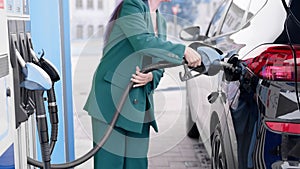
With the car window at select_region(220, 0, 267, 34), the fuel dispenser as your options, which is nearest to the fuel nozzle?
the car window at select_region(220, 0, 267, 34)

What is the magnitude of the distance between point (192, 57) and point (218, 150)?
914 millimetres

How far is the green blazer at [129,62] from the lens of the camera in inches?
78.6

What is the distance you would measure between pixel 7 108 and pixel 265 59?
1042mm

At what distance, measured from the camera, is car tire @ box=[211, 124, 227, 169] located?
2.30m

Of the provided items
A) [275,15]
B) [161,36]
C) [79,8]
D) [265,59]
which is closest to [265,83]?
[265,59]

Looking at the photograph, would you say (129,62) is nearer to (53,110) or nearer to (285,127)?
(53,110)

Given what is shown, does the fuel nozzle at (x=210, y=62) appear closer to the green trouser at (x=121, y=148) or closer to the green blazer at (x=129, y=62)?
the green blazer at (x=129, y=62)

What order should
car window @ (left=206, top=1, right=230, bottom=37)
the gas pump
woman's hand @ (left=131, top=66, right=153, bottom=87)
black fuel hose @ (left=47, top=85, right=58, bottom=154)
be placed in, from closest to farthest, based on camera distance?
the gas pump
black fuel hose @ (left=47, top=85, right=58, bottom=154)
woman's hand @ (left=131, top=66, right=153, bottom=87)
car window @ (left=206, top=1, right=230, bottom=37)

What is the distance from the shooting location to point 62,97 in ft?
8.59

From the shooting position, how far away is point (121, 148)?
2.34 meters

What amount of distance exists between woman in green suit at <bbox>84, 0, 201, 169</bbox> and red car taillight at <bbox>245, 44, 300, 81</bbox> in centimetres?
29

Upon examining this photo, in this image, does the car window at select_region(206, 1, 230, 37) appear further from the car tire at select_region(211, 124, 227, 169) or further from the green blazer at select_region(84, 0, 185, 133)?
the green blazer at select_region(84, 0, 185, 133)

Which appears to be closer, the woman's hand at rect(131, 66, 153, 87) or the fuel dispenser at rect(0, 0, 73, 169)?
the fuel dispenser at rect(0, 0, 73, 169)

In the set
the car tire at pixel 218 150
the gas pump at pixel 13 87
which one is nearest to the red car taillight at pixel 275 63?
the car tire at pixel 218 150
